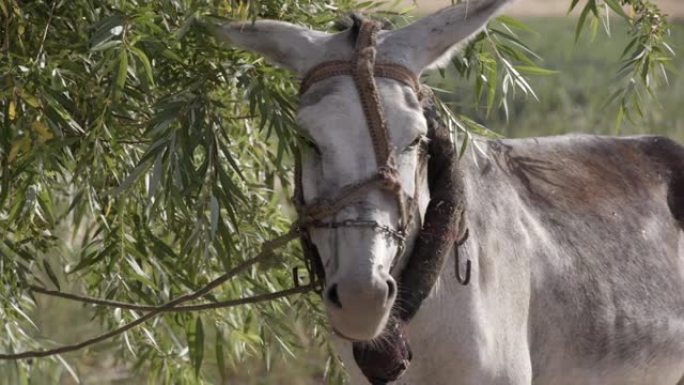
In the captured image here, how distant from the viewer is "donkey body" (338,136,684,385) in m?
4.20

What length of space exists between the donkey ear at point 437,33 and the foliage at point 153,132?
394 mm

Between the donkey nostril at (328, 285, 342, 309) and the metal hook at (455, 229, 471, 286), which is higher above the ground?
the donkey nostril at (328, 285, 342, 309)

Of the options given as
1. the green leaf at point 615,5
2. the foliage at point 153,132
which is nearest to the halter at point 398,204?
the foliage at point 153,132

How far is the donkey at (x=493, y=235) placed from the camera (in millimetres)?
3768

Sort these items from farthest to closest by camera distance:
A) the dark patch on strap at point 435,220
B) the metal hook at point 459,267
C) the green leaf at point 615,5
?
the green leaf at point 615,5
the metal hook at point 459,267
the dark patch on strap at point 435,220

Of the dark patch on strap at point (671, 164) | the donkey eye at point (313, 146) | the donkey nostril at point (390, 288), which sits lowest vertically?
the dark patch on strap at point (671, 164)

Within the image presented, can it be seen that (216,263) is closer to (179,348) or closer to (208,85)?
(179,348)

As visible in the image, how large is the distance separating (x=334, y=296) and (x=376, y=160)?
375 mm

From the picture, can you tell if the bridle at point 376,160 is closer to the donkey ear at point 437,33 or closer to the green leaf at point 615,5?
the donkey ear at point 437,33

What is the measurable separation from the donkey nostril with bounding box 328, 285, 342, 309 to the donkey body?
507mm

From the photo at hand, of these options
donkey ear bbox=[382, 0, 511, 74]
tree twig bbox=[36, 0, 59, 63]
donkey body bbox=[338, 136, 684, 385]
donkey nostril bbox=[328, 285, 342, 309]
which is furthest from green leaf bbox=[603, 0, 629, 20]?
tree twig bbox=[36, 0, 59, 63]

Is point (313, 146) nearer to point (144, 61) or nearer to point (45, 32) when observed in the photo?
point (144, 61)

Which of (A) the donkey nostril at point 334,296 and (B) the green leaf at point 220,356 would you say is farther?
(B) the green leaf at point 220,356

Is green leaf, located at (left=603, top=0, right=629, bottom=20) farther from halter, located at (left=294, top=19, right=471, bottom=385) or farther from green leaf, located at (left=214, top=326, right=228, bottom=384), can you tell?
green leaf, located at (left=214, top=326, right=228, bottom=384)
